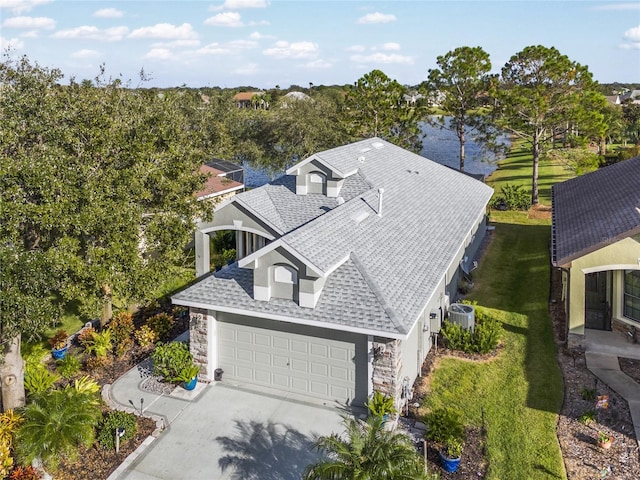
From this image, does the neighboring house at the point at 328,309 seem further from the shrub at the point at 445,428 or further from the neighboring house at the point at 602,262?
the neighboring house at the point at 602,262

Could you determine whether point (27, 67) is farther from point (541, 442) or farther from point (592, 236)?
point (592, 236)

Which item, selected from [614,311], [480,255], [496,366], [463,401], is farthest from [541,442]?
[480,255]

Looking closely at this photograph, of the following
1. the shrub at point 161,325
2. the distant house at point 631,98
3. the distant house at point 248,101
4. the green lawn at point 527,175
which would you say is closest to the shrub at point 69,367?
the shrub at point 161,325

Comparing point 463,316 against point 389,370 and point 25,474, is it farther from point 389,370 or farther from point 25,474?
point 25,474

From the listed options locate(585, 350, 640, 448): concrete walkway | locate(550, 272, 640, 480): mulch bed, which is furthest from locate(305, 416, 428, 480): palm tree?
locate(585, 350, 640, 448): concrete walkway

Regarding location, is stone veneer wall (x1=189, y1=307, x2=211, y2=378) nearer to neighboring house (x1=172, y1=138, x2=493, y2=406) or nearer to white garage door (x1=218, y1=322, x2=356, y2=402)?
neighboring house (x1=172, y1=138, x2=493, y2=406)

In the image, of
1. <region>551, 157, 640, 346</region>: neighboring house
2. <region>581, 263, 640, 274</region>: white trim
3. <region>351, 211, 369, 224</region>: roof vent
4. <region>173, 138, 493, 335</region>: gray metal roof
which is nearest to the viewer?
<region>173, 138, 493, 335</region>: gray metal roof
